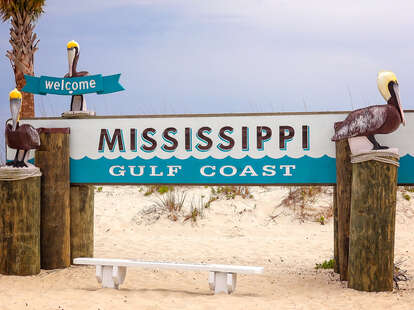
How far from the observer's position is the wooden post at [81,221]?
26.0ft

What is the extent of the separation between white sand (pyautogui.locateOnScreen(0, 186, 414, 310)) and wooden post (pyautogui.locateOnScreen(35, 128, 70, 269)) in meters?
0.30

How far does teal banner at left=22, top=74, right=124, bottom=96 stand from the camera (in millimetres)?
7789

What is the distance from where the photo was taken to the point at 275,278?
7.73 m

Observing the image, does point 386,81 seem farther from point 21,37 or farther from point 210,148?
point 21,37

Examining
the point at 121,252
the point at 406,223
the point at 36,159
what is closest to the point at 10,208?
the point at 36,159

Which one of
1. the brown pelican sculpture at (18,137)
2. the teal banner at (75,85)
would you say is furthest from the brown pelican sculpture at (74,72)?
the brown pelican sculpture at (18,137)

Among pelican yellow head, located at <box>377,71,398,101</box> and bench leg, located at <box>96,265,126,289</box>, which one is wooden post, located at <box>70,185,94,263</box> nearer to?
bench leg, located at <box>96,265,126,289</box>

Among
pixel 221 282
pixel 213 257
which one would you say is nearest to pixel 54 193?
pixel 221 282

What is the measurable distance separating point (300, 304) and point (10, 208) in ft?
13.4

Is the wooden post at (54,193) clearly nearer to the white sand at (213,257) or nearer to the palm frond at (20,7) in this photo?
the white sand at (213,257)

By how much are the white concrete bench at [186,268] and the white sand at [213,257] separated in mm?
142

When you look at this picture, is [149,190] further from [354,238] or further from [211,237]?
[354,238]

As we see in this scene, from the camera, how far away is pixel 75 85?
7.92 meters

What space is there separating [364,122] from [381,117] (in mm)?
203
